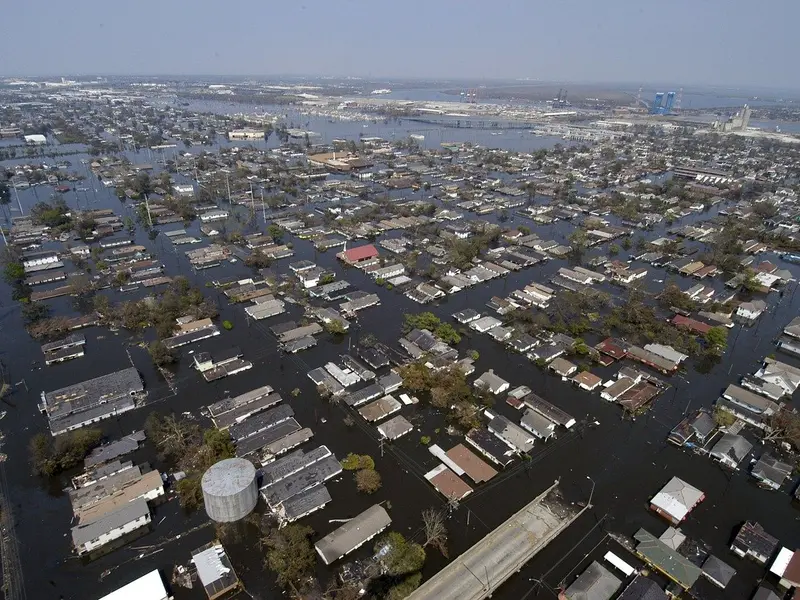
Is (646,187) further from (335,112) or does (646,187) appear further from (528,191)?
(335,112)

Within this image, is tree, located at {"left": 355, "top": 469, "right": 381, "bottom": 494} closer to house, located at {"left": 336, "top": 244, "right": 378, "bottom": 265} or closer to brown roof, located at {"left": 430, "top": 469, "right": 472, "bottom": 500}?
brown roof, located at {"left": 430, "top": 469, "right": 472, "bottom": 500}

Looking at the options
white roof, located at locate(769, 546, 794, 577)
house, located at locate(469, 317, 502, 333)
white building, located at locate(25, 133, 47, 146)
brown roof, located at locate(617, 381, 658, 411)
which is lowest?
white roof, located at locate(769, 546, 794, 577)

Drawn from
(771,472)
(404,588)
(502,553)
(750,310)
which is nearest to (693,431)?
(771,472)

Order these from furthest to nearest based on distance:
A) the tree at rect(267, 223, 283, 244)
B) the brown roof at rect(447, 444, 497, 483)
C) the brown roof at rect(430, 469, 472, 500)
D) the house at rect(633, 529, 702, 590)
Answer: the tree at rect(267, 223, 283, 244) → the brown roof at rect(447, 444, 497, 483) → the brown roof at rect(430, 469, 472, 500) → the house at rect(633, 529, 702, 590)

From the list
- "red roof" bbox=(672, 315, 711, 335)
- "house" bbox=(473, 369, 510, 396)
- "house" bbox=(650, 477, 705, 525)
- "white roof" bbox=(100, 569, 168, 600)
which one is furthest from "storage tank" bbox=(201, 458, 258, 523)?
"red roof" bbox=(672, 315, 711, 335)

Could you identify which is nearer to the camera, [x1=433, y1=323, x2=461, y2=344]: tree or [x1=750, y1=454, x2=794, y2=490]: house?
[x1=750, y1=454, x2=794, y2=490]: house

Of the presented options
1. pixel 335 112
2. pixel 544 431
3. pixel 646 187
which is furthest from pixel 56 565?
pixel 335 112

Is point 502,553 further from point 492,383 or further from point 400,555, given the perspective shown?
point 492,383
